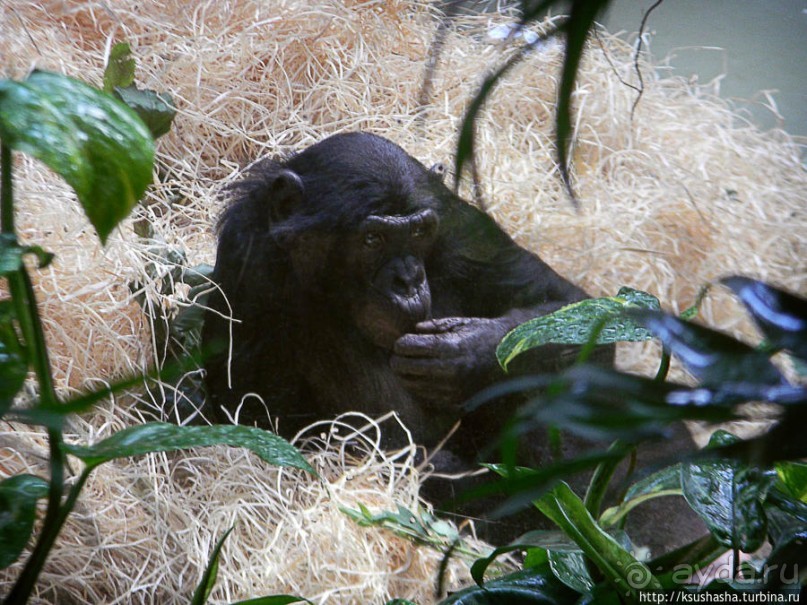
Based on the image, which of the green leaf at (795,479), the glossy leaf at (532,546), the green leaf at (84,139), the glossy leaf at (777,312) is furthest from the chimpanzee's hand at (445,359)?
the glossy leaf at (777,312)

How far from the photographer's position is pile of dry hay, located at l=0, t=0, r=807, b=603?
139 cm

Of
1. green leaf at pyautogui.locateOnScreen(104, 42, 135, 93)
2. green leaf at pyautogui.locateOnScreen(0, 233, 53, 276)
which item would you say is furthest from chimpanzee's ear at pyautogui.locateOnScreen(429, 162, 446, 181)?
green leaf at pyautogui.locateOnScreen(0, 233, 53, 276)

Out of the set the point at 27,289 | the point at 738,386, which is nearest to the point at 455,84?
the point at 27,289

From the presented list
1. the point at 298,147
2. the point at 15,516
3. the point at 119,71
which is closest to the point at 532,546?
the point at 15,516

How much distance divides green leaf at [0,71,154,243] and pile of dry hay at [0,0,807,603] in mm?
828

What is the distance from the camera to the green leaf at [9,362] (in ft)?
2.13

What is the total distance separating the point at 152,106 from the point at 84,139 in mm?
1040

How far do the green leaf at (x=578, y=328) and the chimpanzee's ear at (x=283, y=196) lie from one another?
0.85 meters

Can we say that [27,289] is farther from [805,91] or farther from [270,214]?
[805,91]

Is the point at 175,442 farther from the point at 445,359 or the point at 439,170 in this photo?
the point at 439,170

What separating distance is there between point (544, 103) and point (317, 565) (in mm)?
1130

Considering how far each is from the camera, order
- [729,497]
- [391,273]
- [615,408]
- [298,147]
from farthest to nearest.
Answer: [298,147], [391,273], [729,497], [615,408]

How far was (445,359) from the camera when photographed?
5.11 ft

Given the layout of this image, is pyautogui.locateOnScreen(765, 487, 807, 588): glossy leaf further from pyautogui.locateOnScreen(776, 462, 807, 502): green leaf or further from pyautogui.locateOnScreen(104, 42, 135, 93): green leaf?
pyautogui.locateOnScreen(104, 42, 135, 93): green leaf
